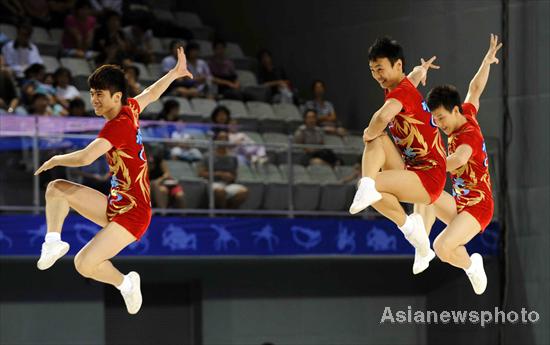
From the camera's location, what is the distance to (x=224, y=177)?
524 inches

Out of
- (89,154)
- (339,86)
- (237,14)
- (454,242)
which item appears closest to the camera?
(89,154)

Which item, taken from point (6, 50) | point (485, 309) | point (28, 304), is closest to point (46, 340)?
point (28, 304)

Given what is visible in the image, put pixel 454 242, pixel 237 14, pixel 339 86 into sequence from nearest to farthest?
pixel 454 242
pixel 339 86
pixel 237 14

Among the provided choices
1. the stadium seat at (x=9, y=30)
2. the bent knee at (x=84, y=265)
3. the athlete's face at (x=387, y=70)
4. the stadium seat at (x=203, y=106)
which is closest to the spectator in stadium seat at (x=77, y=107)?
the stadium seat at (x=203, y=106)

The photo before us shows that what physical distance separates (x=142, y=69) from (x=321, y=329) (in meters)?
4.15

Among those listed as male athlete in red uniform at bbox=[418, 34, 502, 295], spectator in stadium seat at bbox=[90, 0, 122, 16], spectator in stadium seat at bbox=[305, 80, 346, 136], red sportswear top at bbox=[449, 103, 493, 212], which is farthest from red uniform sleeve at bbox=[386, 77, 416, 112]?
spectator in stadium seat at bbox=[90, 0, 122, 16]

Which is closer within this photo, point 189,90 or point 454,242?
point 454,242

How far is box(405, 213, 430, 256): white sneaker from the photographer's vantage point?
30.5 ft

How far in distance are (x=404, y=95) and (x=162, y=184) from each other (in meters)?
4.63

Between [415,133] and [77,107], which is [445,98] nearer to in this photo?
[415,133]

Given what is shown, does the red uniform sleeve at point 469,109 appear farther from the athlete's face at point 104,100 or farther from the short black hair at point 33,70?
the short black hair at point 33,70

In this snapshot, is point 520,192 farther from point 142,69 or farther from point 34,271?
point 34,271

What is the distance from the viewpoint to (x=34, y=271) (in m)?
14.2

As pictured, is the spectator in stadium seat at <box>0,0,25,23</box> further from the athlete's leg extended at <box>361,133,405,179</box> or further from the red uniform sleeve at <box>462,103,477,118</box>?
the athlete's leg extended at <box>361,133,405,179</box>
